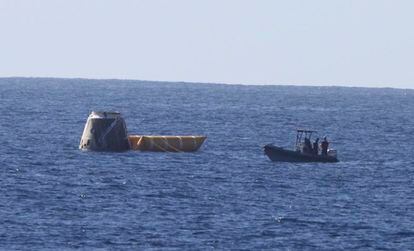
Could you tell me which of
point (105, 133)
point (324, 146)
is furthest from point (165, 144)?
point (324, 146)

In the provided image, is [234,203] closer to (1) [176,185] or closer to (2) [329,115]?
(1) [176,185]

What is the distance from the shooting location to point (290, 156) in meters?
89.7

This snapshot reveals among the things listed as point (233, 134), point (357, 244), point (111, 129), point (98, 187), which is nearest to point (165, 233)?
point (357, 244)

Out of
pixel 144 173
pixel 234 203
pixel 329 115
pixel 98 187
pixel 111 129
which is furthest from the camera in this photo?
pixel 329 115

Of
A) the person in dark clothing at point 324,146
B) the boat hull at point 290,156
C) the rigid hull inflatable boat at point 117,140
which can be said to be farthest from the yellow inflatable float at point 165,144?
the person in dark clothing at point 324,146

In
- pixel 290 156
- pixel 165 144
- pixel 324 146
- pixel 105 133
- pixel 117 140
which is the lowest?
pixel 165 144

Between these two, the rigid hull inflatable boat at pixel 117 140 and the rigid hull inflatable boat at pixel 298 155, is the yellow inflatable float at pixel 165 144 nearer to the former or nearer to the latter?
the rigid hull inflatable boat at pixel 117 140

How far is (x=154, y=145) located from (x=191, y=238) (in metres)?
40.0

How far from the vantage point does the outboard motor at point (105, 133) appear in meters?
94.6

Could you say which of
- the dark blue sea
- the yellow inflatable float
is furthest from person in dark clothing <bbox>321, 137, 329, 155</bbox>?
the yellow inflatable float

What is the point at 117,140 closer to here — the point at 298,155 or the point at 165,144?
the point at 165,144

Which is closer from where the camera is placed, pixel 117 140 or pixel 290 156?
pixel 290 156

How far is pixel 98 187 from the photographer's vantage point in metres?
75.1

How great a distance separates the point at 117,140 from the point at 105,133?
133 centimetres
